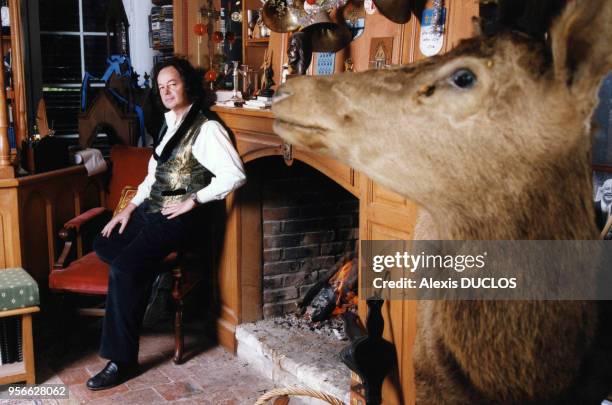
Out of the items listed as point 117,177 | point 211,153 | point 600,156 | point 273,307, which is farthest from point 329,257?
point 600,156

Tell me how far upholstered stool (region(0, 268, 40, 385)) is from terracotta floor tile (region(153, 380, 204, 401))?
2.49 feet

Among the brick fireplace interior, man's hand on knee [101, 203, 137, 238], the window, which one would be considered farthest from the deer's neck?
Answer: the window

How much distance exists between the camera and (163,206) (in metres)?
4.24

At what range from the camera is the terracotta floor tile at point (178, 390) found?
391 cm

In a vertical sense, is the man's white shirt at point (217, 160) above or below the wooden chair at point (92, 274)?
above

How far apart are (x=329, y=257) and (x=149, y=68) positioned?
3506mm

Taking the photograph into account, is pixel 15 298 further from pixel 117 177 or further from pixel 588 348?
pixel 588 348

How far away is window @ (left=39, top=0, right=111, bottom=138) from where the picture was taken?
693 centimetres

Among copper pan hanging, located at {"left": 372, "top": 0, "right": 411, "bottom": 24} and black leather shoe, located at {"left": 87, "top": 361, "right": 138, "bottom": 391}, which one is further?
black leather shoe, located at {"left": 87, "top": 361, "right": 138, "bottom": 391}

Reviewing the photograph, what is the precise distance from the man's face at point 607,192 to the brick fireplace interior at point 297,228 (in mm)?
2515

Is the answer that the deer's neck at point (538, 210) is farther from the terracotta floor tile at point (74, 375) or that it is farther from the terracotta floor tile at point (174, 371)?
the terracotta floor tile at point (74, 375)

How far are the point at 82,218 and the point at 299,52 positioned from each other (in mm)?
2076

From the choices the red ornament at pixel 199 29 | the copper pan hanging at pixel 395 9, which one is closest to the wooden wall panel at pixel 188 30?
the red ornament at pixel 199 29

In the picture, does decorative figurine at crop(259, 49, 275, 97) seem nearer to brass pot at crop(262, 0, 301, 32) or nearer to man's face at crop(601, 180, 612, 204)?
brass pot at crop(262, 0, 301, 32)
